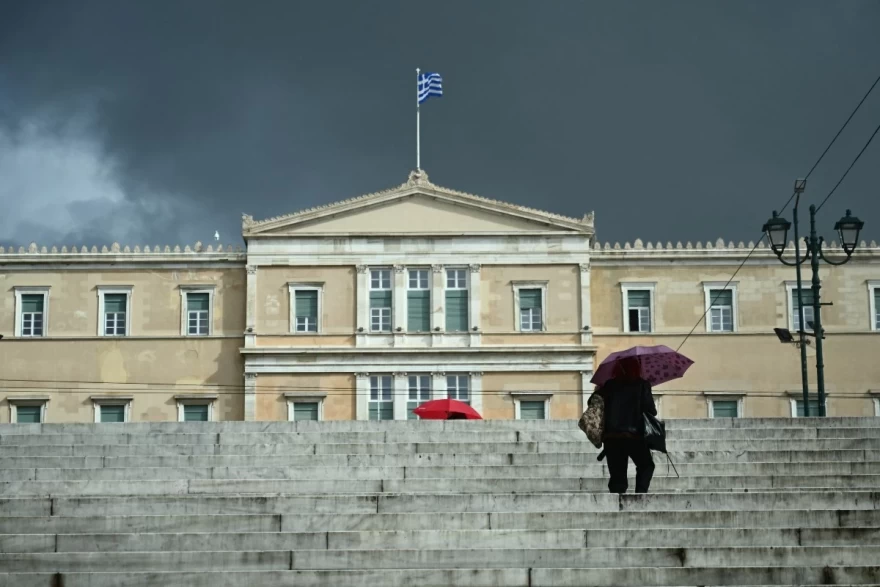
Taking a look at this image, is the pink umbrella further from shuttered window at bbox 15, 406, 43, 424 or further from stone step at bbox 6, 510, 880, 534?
shuttered window at bbox 15, 406, 43, 424

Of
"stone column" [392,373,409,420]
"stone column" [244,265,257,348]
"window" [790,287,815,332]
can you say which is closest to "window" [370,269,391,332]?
"stone column" [392,373,409,420]

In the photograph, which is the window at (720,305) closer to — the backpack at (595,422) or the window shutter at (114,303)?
the window shutter at (114,303)

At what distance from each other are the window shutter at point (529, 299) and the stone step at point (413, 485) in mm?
29204

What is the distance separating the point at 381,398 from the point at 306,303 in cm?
382

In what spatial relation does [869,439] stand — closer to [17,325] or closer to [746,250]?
[746,250]

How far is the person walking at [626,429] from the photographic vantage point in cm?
1714

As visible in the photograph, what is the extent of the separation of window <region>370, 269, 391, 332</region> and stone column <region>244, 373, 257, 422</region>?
154 inches

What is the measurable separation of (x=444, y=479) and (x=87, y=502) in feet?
13.9

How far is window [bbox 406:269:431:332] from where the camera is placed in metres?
48.2

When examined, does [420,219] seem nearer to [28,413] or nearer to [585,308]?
[585,308]

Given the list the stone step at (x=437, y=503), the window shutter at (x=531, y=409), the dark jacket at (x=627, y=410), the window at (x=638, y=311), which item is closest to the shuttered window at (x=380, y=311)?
the window shutter at (x=531, y=409)

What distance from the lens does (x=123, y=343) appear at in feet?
160

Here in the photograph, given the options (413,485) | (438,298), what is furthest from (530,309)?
(413,485)

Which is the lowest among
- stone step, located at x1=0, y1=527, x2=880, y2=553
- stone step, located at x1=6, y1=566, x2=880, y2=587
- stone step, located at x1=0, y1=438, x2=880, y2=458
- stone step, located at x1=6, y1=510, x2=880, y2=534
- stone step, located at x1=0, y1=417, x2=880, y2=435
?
stone step, located at x1=6, y1=566, x2=880, y2=587
